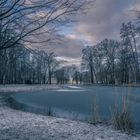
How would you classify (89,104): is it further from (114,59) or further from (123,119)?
(114,59)

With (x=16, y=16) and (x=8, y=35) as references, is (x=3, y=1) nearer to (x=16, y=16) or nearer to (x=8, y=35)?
(x=16, y=16)

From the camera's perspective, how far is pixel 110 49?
65.0 m

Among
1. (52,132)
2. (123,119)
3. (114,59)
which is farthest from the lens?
(114,59)

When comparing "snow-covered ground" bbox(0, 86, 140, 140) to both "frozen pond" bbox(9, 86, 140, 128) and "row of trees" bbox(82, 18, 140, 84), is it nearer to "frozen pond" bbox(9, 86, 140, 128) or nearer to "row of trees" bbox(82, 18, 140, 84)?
"frozen pond" bbox(9, 86, 140, 128)

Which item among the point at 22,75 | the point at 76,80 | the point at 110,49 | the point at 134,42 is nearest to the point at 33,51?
the point at 134,42

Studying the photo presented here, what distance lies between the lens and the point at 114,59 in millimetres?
65438

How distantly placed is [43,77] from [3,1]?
75.6 meters

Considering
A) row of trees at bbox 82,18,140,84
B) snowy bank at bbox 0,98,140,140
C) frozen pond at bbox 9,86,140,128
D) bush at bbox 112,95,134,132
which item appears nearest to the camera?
snowy bank at bbox 0,98,140,140

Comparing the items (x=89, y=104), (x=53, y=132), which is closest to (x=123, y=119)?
(x=53, y=132)

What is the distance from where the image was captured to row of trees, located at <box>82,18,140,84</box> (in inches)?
2037

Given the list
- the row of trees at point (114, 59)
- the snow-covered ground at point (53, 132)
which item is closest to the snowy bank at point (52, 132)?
the snow-covered ground at point (53, 132)

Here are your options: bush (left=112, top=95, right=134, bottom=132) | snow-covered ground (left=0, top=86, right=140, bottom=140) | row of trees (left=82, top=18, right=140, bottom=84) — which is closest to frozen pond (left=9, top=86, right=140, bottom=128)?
bush (left=112, top=95, right=134, bottom=132)

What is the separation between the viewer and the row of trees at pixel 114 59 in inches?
2037

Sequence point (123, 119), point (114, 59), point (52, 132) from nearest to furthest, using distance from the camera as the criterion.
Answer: point (52, 132), point (123, 119), point (114, 59)
